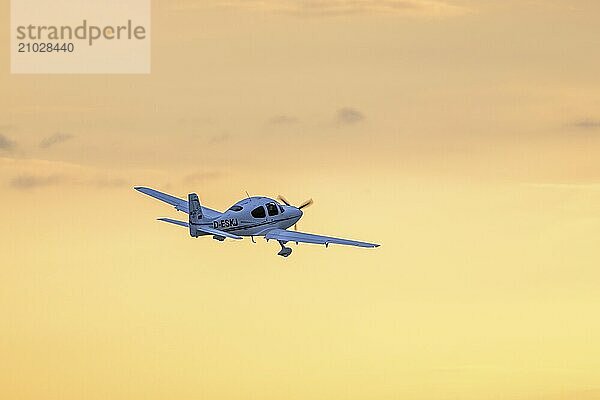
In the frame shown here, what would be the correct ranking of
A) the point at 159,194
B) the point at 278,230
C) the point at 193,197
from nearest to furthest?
1. the point at 193,197
2. the point at 278,230
3. the point at 159,194

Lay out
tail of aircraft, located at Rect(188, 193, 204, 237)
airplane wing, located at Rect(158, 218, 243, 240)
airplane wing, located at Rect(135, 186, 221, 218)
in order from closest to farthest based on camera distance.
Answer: tail of aircraft, located at Rect(188, 193, 204, 237) → airplane wing, located at Rect(158, 218, 243, 240) → airplane wing, located at Rect(135, 186, 221, 218)

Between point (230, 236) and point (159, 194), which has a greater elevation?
point (159, 194)

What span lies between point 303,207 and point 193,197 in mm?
13513

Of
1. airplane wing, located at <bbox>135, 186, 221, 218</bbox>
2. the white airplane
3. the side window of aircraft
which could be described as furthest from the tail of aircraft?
airplane wing, located at <bbox>135, 186, 221, 218</bbox>

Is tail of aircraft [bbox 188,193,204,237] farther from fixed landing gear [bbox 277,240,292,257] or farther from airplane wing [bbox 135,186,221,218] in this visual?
airplane wing [bbox 135,186,221,218]

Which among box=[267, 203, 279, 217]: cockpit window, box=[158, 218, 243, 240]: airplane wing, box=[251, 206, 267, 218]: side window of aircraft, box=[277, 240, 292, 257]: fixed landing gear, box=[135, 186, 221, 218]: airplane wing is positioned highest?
box=[135, 186, 221, 218]: airplane wing

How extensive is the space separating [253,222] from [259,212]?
94 cm

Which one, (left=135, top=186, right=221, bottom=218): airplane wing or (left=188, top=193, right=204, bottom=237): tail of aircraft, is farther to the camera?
(left=135, top=186, right=221, bottom=218): airplane wing

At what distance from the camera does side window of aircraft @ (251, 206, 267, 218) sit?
102 m

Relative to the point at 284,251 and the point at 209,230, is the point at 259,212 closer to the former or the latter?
the point at 284,251

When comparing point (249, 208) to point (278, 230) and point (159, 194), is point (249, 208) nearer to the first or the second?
point (278, 230)

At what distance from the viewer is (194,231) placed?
9731 centimetres

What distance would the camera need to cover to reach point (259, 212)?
10269 centimetres

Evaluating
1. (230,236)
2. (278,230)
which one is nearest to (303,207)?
(278,230)
